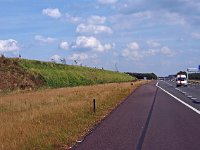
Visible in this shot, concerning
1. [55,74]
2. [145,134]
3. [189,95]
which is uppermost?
[55,74]

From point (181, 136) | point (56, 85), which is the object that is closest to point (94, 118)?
point (181, 136)

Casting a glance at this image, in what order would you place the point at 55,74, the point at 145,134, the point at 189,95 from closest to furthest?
the point at 145,134 < the point at 189,95 < the point at 55,74

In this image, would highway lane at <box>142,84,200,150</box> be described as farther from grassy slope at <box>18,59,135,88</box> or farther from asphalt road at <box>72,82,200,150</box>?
grassy slope at <box>18,59,135,88</box>

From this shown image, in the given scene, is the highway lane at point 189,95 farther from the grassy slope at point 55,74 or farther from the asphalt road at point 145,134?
the grassy slope at point 55,74

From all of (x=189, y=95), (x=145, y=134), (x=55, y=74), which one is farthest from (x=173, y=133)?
(x=55, y=74)

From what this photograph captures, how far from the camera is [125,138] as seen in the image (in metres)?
14.5

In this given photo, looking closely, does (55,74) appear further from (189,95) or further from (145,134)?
(145,134)

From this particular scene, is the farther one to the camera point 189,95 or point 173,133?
point 189,95

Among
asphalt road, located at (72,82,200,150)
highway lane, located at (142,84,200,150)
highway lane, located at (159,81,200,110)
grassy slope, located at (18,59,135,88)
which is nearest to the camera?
highway lane, located at (142,84,200,150)

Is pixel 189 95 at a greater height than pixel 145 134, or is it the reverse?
pixel 189 95

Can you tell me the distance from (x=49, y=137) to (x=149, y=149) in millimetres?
3694

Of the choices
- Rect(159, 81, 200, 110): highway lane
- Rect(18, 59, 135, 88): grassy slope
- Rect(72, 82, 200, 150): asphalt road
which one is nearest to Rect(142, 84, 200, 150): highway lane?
Rect(72, 82, 200, 150): asphalt road

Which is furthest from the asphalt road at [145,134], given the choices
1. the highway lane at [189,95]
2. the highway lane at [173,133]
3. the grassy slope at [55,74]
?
the grassy slope at [55,74]

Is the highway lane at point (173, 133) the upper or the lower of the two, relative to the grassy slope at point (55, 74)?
lower
